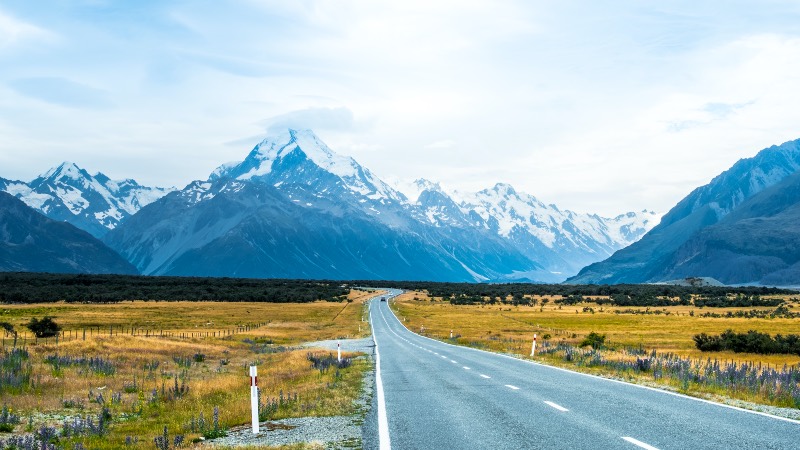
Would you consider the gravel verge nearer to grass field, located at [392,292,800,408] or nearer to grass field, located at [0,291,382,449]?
grass field, located at [0,291,382,449]

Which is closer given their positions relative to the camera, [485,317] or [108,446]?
[108,446]

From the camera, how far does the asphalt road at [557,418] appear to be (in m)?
11.2

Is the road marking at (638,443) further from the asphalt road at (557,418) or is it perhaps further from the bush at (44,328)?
the bush at (44,328)

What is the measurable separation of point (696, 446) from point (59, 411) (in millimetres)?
17221

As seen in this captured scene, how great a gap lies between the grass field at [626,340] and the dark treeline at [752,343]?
22.4 inches

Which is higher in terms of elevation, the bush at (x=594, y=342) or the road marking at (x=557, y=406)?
the road marking at (x=557, y=406)

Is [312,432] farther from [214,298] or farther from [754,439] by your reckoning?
[214,298]

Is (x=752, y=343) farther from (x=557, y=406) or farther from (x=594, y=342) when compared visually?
(x=557, y=406)

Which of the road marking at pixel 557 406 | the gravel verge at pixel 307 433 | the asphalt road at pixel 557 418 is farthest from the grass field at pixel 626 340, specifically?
the gravel verge at pixel 307 433

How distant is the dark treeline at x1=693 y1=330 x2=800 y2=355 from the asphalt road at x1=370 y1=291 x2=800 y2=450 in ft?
89.7

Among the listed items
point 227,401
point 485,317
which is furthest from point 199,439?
point 485,317

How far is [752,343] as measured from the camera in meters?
43.8

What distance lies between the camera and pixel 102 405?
2083 centimetres

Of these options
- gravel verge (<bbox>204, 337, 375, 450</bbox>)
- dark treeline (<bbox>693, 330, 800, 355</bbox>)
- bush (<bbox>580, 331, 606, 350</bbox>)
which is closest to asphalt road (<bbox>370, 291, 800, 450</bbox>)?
gravel verge (<bbox>204, 337, 375, 450</bbox>)
